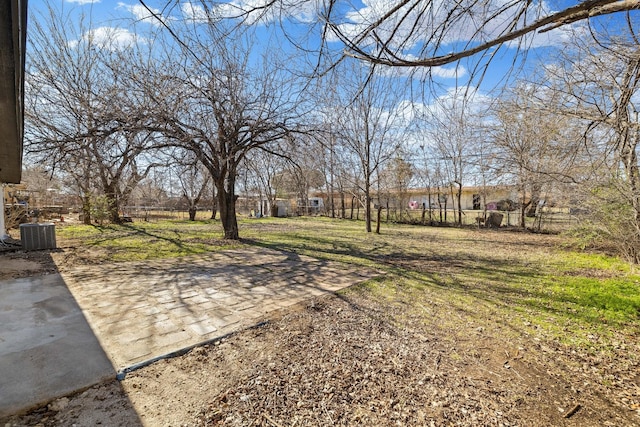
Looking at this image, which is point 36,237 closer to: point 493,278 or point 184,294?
point 184,294

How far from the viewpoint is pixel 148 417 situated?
5.86 feet

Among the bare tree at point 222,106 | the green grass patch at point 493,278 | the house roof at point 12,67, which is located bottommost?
the green grass patch at point 493,278

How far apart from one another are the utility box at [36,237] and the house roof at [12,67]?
366cm

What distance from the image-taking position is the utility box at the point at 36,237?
7293mm

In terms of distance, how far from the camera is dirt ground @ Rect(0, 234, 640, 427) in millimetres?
1835

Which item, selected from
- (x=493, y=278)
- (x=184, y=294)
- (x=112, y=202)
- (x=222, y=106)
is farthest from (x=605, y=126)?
(x=112, y=202)

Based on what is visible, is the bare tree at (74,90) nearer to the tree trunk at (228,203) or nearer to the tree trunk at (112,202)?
the tree trunk at (112,202)

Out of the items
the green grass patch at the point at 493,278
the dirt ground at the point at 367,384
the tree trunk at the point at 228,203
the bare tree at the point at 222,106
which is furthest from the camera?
the tree trunk at the point at 228,203

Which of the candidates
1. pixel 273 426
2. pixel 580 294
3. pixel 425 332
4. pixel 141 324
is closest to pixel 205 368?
pixel 273 426

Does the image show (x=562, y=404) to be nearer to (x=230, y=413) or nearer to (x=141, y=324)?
(x=230, y=413)

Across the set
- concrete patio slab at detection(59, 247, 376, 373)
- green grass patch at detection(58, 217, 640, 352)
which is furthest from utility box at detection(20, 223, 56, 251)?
concrete patio slab at detection(59, 247, 376, 373)

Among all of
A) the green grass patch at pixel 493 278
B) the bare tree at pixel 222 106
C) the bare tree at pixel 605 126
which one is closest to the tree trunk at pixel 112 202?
the green grass patch at pixel 493 278

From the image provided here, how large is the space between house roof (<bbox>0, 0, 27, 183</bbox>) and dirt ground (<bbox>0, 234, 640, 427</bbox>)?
2363 millimetres

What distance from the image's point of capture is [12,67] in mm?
2178
